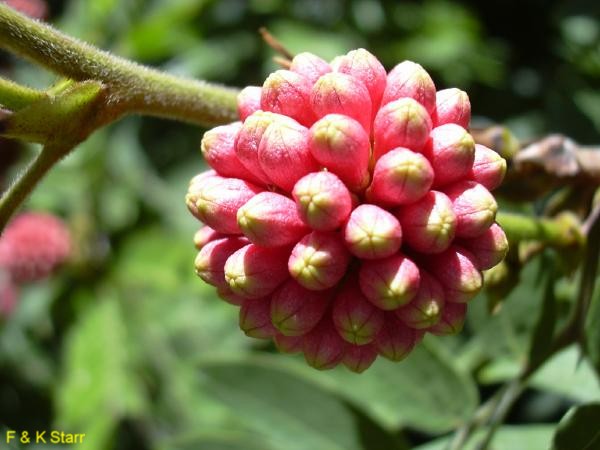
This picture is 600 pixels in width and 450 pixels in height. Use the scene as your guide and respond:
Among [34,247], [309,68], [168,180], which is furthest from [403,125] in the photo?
[168,180]

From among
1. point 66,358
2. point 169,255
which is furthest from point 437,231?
point 66,358

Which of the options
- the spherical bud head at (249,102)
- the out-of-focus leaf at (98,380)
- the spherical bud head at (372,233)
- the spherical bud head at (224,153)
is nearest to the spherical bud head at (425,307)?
the spherical bud head at (372,233)

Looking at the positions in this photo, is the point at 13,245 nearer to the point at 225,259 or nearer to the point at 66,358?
the point at 66,358

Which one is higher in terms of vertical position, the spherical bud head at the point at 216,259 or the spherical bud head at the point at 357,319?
the spherical bud head at the point at 216,259

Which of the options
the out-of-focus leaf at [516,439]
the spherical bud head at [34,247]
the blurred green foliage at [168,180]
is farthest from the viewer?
the spherical bud head at [34,247]

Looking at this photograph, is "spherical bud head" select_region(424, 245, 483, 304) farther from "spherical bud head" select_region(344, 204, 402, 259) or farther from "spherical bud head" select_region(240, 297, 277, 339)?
"spherical bud head" select_region(240, 297, 277, 339)

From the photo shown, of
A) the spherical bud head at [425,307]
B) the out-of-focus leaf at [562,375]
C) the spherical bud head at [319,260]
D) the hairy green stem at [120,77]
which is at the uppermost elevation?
the hairy green stem at [120,77]

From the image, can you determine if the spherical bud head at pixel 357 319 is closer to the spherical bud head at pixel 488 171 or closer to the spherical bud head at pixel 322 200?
the spherical bud head at pixel 322 200
